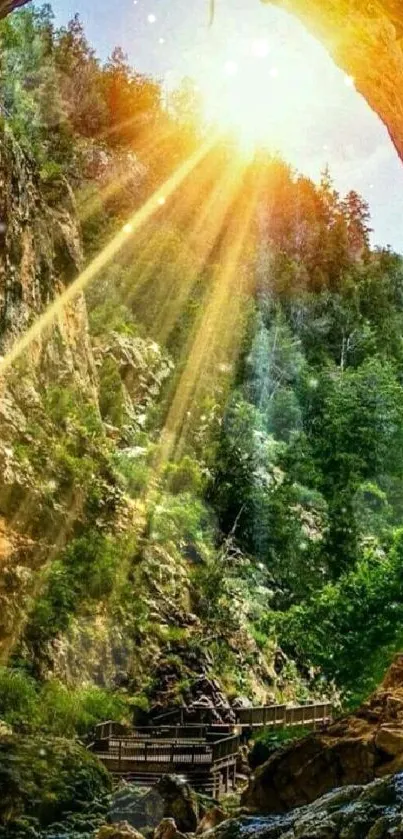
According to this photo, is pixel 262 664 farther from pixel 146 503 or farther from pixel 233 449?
pixel 233 449

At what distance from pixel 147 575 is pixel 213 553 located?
15.5 ft

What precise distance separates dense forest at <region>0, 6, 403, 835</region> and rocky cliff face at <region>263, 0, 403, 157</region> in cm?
976

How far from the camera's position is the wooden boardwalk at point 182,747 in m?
13.3

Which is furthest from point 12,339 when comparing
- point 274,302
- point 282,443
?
point 274,302

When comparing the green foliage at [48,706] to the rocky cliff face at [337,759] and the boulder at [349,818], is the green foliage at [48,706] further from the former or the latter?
the boulder at [349,818]

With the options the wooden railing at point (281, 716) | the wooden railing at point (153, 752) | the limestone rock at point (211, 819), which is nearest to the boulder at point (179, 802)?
the limestone rock at point (211, 819)

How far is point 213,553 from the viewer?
2452 centimetres

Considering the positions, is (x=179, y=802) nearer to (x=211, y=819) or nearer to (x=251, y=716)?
(x=211, y=819)

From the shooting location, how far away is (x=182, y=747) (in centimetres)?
1364

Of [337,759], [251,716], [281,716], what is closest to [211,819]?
[337,759]

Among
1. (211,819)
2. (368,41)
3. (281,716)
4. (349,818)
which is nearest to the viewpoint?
(349,818)

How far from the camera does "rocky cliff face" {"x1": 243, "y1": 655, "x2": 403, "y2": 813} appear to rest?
833cm

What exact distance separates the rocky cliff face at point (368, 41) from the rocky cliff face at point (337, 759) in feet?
23.5

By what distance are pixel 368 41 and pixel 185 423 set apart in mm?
21498
